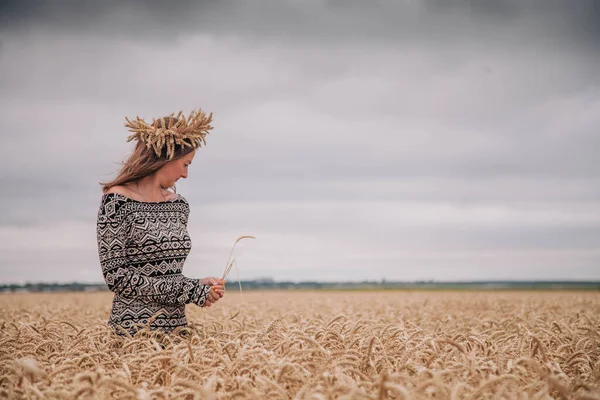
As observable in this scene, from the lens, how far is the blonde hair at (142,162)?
20.2 feet

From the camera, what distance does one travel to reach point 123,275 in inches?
226

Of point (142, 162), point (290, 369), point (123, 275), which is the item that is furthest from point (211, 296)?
point (290, 369)

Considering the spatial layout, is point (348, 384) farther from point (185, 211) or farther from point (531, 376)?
point (185, 211)

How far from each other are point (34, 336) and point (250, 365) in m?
3.04

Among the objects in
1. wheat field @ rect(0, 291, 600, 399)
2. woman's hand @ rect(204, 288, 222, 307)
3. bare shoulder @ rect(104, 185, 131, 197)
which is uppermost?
bare shoulder @ rect(104, 185, 131, 197)

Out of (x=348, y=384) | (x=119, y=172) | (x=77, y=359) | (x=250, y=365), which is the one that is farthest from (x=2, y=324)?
(x=348, y=384)

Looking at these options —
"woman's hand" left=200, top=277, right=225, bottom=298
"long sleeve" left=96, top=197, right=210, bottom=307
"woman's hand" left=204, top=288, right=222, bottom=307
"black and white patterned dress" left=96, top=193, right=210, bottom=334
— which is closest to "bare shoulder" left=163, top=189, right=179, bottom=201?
"black and white patterned dress" left=96, top=193, right=210, bottom=334

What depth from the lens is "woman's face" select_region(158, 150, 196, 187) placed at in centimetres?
626

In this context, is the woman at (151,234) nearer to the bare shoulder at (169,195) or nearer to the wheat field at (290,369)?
the bare shoulder at (169,195)

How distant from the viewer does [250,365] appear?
3906 mm

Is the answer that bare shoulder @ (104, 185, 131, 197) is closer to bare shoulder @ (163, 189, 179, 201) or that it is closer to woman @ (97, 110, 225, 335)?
woman @ (97, 110, 225, 335)

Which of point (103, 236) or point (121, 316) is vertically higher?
point (103, 236)

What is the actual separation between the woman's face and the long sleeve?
0.63m

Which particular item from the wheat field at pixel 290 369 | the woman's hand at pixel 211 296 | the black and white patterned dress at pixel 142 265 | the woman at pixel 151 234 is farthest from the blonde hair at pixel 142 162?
the wheat field at pixel 290 369
